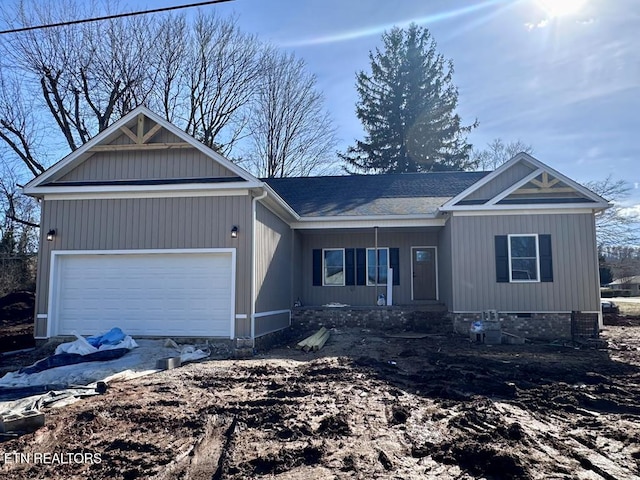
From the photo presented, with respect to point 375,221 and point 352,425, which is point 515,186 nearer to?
point 375,221

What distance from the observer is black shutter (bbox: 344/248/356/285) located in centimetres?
1538

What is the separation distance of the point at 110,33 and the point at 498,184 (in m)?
20.1

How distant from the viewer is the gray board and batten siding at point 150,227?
10085mm

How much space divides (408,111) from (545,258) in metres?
21.4

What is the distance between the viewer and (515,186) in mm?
12078

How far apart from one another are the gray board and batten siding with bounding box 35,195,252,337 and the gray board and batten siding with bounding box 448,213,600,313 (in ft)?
18.4

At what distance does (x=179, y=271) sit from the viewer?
10398mm

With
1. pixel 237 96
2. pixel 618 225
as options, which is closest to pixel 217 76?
pixel 237 96

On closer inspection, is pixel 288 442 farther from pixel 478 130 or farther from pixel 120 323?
pixel 478 130

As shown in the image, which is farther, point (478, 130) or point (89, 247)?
point (478, 130)

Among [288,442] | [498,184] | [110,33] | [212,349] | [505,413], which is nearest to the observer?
[288,442]

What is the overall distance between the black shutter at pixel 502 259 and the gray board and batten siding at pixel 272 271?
5.68 meters

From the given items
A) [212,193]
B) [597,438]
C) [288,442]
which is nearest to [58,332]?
[212,193]

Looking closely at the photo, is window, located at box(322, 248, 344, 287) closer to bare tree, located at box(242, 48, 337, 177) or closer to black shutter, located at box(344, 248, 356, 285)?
black shutter, located at box(344, 248, 356, 285)
